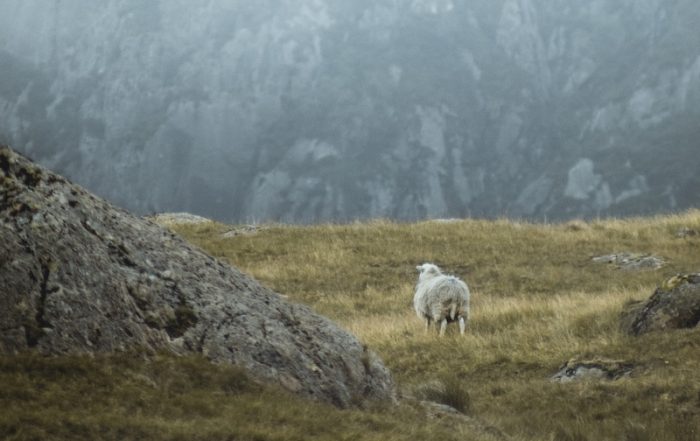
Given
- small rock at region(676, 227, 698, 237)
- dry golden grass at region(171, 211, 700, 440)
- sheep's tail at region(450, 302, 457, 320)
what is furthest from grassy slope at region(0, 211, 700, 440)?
sheep's tail at region(450, 302, 457, 320)

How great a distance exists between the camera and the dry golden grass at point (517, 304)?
12.5m

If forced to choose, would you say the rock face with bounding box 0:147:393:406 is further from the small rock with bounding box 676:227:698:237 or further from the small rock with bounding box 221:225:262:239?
the small rock with bounding box 676:227:698:237

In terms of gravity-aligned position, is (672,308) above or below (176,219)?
below

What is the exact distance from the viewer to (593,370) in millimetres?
14523

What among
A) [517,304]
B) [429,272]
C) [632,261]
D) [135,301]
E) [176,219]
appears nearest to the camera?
[135,301]

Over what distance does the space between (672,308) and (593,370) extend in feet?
8.62

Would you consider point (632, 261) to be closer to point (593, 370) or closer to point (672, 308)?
point (672, 308)

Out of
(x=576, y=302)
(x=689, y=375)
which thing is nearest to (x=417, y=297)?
(x=576, y=302)

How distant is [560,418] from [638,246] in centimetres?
1987

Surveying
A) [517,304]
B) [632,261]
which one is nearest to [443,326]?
[517,304]

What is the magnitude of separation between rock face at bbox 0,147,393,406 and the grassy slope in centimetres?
36

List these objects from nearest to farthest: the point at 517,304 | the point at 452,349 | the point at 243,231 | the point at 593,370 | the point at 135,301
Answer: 1. the point at 135,301
2. the point at 593,370
3. the point at 452,349
4. the point at 517,304
5. the point at 243,231

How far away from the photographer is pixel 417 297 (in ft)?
66.8

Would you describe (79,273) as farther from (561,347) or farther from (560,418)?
(561,347)
